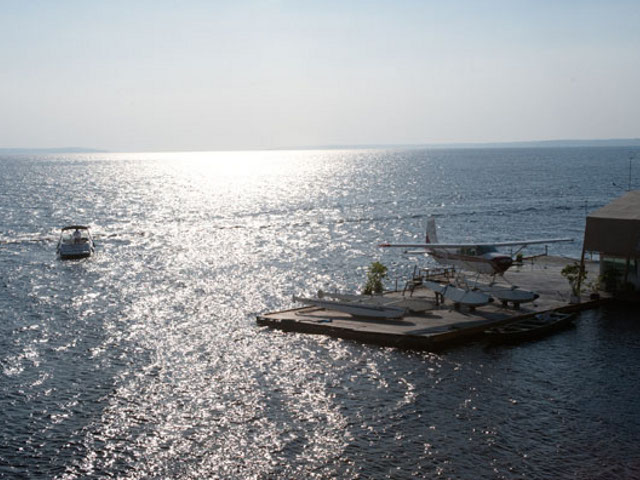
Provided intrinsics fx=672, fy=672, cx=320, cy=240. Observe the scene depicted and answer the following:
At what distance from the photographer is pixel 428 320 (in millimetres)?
45594

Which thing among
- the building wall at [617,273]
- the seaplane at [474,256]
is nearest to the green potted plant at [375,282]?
the seaplane at [474,256]

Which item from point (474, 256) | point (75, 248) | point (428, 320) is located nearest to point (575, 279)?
point (474, 256)

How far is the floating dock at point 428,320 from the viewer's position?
42.6 metres

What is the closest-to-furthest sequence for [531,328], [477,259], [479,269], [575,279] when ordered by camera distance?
[531,328] → [477,259] → [479,269] → [575,279]

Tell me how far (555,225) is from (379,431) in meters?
82.8

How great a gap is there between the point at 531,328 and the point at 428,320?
6691mm

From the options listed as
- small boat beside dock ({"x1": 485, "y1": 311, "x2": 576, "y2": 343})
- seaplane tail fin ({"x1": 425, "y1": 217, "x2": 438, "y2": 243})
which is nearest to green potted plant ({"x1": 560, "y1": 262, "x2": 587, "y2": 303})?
small boat beside dock ({"x1": 485, "y1": 311, "x2": 576, "y2": 343})

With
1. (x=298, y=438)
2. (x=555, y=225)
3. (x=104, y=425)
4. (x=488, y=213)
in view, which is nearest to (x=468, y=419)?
(x=298, y=438)

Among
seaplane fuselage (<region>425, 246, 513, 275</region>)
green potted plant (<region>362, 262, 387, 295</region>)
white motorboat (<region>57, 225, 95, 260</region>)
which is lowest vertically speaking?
white motorboat (<region>57, 225, 95, 260</region>)

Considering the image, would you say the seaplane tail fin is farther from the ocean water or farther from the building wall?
the building wall

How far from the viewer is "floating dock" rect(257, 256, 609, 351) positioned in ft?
140

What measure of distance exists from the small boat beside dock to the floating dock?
27.3 inches

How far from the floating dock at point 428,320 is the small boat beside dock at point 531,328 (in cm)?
69

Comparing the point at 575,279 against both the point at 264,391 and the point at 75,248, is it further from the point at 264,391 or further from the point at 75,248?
the point at 75,248
